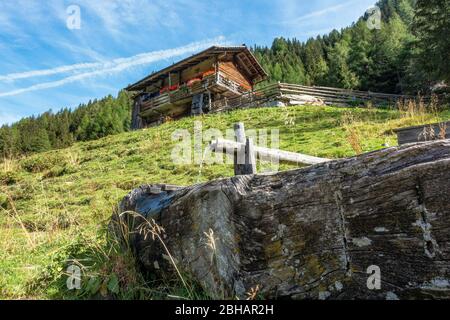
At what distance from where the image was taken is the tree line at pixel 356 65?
15875 mm

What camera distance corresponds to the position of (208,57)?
2966cm

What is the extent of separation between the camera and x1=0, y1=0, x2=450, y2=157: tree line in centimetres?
1588

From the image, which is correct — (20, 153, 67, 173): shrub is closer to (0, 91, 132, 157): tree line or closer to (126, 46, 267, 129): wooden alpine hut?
(126, 46, 267, 129): wooden alpine hut

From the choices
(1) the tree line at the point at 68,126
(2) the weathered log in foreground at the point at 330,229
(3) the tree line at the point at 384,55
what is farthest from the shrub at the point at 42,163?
(1) the tree line at the point at 68,126

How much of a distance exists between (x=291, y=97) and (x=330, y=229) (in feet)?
70.8

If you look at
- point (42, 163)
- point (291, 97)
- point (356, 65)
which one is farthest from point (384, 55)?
point (42, 163)

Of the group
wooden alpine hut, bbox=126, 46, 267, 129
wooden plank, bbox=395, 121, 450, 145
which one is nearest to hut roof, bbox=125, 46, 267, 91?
wooden alpine hut, bbox=126, 46, 267, 129

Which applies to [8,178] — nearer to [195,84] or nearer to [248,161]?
[248,161]

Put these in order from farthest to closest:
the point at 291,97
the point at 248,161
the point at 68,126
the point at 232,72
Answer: the point at 68,126 → the point at 232,72 → the point at 291,97 → the point at 248,161

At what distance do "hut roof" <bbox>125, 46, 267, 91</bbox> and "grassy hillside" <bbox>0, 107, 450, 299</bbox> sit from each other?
31.9ft

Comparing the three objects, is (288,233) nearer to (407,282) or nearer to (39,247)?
(407,282)

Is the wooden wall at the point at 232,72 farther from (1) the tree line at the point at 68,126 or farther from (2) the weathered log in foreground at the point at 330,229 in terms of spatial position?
(1) the tree line at the point at 68,126

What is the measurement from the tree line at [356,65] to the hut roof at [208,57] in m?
11.8
